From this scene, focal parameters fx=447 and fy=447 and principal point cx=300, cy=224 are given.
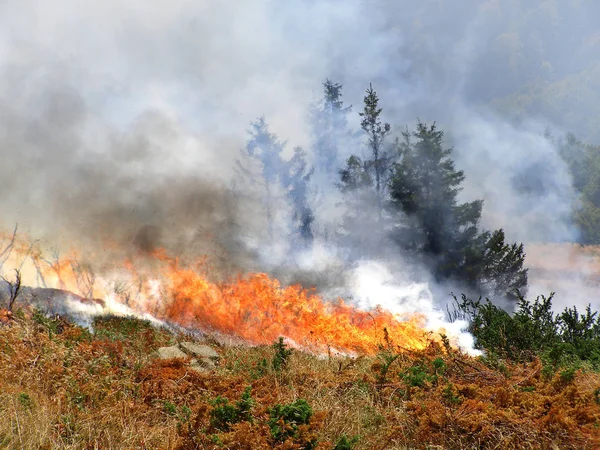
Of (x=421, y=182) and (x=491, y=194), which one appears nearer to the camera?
(x=421, y=182)

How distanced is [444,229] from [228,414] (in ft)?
85.6

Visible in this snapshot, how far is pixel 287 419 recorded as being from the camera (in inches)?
173

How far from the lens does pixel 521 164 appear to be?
46.8 metres

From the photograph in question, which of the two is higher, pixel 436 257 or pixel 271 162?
pixel 271 162

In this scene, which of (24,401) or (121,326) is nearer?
(24,401)

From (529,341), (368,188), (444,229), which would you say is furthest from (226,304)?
(368,188)

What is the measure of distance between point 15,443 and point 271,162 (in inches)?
1182

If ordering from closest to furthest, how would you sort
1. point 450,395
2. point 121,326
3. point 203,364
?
point 450,395, point 203,364, point 121,326

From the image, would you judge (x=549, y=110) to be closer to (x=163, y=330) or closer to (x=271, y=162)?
(x=271, y=162)

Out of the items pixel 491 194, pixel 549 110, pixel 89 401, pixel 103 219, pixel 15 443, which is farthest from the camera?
pixel 549 110

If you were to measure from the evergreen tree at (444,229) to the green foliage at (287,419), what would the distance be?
947 inches

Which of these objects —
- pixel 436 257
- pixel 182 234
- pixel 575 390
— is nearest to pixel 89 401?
pixel 575 390

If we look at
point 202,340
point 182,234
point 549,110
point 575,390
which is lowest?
point 575,390

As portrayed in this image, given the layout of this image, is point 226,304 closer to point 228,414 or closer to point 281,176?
point 228,414
